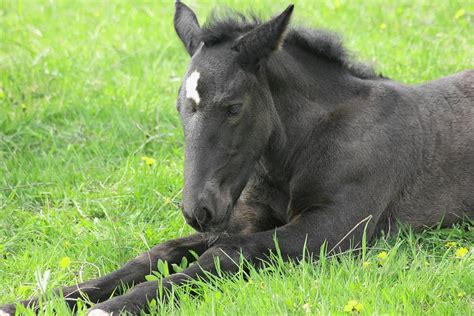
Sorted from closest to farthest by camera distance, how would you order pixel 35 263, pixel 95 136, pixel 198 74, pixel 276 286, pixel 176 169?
pixel 276 286
pixel 198 74
pixel 35 263
pixel 176 169
pixel 95 136

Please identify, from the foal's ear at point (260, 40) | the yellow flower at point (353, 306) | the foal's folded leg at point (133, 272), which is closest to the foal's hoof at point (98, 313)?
the foal's folded leg at point (133, 272)

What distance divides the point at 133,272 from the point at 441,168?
220 centimetres

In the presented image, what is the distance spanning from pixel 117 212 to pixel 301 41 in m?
1.84

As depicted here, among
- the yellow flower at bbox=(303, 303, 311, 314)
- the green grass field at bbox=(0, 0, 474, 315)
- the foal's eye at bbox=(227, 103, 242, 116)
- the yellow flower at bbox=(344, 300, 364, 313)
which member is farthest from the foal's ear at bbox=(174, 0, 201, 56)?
the yellow flower at bbox=(344, 300, 364, 313)

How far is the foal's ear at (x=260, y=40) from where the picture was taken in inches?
187

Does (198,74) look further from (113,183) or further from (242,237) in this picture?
(113,183)

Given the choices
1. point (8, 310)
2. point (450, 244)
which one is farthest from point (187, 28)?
point (450, 244)

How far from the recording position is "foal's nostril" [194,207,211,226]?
4484mm

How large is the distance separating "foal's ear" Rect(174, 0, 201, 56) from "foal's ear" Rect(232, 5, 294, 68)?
1.32 feet

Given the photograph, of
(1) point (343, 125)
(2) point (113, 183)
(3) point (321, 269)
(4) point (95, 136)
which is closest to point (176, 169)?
(2) point (113, 183)

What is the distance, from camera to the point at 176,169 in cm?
645

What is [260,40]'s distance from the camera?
15.6 feet

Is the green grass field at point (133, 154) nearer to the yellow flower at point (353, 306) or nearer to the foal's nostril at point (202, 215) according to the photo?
the yellow flower at point (353, 306)

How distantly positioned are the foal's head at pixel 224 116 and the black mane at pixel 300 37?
0.7 inches
